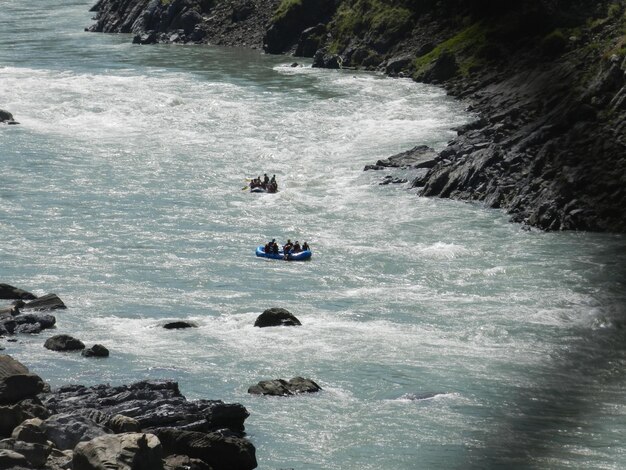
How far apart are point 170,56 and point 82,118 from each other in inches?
1499

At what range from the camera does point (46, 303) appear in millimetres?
60031

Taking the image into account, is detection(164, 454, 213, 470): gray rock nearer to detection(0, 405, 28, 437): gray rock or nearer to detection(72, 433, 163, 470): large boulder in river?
detection(72, 433, 163, 470): large boulder in river

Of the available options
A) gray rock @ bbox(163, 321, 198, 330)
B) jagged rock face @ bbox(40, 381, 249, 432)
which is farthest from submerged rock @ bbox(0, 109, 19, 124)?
jagged rock face @ bbox(40, 381, 249, 432)

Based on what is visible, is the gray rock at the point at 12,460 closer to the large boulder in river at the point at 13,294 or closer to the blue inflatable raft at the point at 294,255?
the large boulder in river at the point at 13,294

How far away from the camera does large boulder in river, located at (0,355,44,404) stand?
42156 millimetres

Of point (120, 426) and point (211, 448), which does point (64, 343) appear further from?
point (211, 448)

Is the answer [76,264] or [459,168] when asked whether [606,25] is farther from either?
[76,264]

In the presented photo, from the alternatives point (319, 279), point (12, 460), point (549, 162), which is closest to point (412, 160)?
point (549, 162)

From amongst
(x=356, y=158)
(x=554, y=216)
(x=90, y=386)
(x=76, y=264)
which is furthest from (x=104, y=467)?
(x=356, y=158)

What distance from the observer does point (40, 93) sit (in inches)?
4631

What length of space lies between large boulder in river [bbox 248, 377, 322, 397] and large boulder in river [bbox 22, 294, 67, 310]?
14.7 metres

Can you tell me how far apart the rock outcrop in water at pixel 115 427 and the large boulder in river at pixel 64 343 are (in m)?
7.58

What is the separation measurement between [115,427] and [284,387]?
10.3m

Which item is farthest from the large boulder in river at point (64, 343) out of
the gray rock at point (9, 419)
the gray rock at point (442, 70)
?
the gray rock at point (442, 70)
